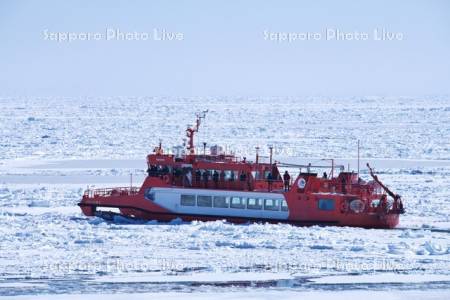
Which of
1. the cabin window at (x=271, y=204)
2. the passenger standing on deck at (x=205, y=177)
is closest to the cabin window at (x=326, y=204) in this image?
the cabin window at (x=271, y=204)

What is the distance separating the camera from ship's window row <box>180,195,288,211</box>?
31.3 meters

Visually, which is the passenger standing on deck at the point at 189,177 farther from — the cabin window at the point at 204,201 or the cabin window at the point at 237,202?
the cabin window at the point at 237,202

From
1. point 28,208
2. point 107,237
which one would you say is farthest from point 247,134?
point 107,237

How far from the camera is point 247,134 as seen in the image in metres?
69.9

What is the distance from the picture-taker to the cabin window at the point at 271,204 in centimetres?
3133

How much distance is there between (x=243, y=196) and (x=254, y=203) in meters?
0.40

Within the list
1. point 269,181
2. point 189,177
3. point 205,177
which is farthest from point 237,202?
point 189,177

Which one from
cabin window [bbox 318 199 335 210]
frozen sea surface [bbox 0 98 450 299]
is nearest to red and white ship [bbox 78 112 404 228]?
cabin window [bbox 318 199 335 210]

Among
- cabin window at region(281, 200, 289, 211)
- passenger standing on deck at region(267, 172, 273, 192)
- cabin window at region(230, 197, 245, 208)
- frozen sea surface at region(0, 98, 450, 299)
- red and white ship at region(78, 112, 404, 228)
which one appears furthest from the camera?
passenger standing on deck at region(267, 172, 273, 192)

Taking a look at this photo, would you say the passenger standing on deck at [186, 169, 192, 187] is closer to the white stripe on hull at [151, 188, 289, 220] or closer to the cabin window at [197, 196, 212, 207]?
the white stripe on hull at [151, 188, 289, 220]

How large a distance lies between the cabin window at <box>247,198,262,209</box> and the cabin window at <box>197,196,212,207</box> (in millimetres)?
1206

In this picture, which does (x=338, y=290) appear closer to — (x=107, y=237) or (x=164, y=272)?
(x=164, y=272)

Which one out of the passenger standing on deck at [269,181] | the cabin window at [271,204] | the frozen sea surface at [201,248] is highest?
the passenger standing on deck at [269,181]

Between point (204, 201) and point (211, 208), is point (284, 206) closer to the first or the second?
point (211, 208)
